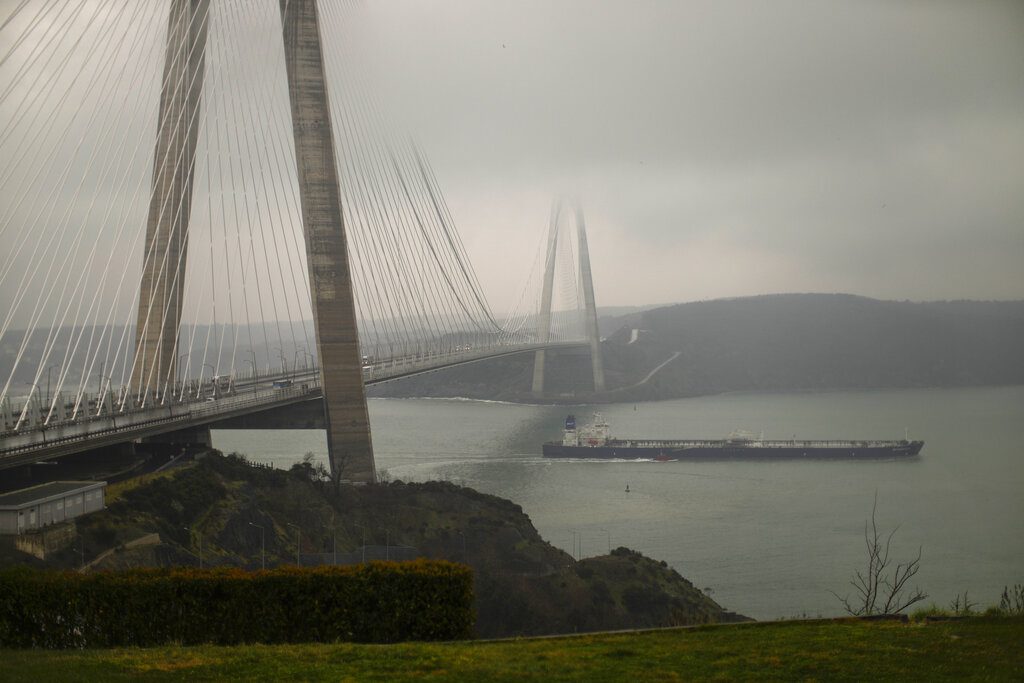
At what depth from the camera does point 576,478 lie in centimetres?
2134

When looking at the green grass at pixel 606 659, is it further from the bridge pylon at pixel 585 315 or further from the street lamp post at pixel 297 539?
the bridge pylon at pixel 585 315

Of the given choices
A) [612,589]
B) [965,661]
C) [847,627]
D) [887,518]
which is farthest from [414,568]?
[887,518]

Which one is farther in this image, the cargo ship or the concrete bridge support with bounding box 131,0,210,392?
the cargo ship

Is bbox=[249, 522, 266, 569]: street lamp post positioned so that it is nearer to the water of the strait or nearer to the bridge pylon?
the water of the strait

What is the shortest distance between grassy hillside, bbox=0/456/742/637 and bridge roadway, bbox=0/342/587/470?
60 centimetres

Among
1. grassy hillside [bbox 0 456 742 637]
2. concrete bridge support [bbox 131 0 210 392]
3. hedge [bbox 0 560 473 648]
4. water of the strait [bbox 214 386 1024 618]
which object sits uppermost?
concrete bridge support [bbox 131 0 210 392]

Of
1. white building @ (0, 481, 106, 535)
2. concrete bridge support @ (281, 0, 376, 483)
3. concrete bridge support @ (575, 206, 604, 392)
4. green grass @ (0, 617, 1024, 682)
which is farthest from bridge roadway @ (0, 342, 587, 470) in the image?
concrete bridge support @ (575, 206, 604, 392)

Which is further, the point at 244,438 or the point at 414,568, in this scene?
the point at 244,438

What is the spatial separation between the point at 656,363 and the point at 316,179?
33645 mm

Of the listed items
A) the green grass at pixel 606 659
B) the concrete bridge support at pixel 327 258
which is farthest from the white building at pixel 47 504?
the concrete bridge support at pixel 327 258

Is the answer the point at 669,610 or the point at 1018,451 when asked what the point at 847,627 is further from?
the point at 1018,451

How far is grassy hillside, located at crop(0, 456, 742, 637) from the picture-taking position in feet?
29.8

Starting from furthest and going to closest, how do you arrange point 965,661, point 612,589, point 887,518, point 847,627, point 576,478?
point 576,478
point 887,518
point 612,589
point 847,627
point 965,661

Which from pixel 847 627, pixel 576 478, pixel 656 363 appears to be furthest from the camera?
pixel 656 363
